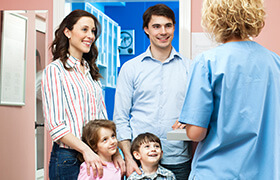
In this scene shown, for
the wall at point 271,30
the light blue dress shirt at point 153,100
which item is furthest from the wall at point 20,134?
the wall at point 271,30

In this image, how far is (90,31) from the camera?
204cm

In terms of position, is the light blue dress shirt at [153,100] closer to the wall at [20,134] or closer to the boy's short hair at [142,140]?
the boy's short hair at [142,140]

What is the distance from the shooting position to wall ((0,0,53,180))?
10.1 feet

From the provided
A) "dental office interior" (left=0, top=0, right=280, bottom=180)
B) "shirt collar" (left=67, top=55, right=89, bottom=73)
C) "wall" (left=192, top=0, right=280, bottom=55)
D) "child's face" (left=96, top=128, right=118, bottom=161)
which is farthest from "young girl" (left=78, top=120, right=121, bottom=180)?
"wall" (left=192, top=0, right=280, bottom=55)

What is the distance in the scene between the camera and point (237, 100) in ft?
4.03

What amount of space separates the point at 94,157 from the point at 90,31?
0.67 metres

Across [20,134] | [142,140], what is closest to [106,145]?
[142,140]

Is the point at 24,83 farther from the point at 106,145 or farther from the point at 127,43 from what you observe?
the point at 127,43

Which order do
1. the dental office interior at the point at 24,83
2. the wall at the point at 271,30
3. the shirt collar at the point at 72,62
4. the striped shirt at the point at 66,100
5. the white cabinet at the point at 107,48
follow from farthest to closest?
the white cabinet at the point at 107,48 → the dental office interior at the point at 24,83 → the wall at the point at 271,30 → the shirt collar at the point at 72,62 → the striped shirt at the point at 66,100

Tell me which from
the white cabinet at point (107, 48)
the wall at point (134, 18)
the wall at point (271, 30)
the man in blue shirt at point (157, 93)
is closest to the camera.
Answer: the man in blue shirt at point (157, 93)

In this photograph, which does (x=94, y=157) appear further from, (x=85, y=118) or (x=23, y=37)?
(x=23, y=37)

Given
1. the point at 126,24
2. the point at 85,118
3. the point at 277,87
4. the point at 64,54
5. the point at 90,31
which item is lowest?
the point at 85,118

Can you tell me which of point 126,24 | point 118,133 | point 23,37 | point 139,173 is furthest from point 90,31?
point 126,24

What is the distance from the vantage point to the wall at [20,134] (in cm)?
307
